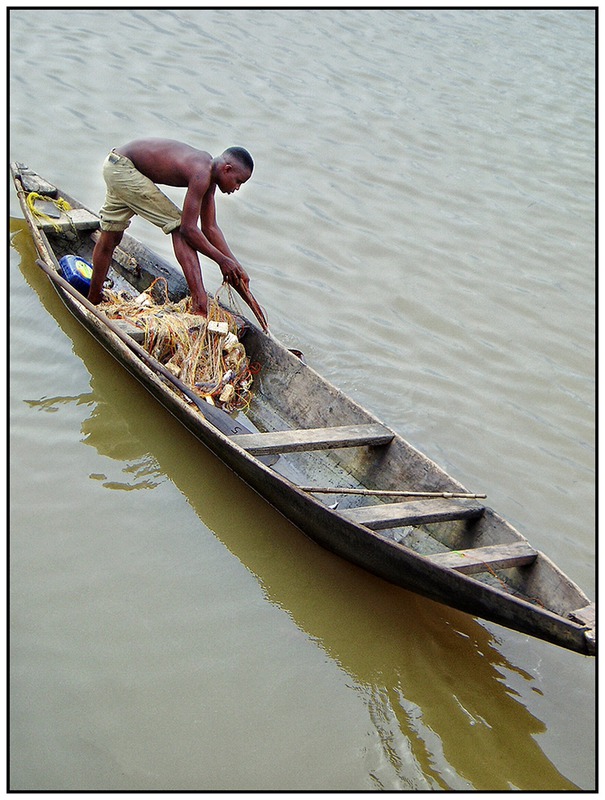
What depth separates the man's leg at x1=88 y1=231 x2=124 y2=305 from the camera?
5516 millimetres

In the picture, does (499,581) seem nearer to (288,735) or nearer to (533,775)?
(533,775)

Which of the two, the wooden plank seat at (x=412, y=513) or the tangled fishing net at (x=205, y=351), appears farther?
the tangled fishing net at (x=205, y=351)

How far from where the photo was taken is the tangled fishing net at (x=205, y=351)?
509 centimetres

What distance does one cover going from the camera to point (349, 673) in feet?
12.2

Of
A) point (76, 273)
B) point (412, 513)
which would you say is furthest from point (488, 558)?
point (76, 273)

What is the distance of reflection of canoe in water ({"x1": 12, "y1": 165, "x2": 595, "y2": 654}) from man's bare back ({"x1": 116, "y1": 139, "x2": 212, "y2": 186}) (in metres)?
0.82

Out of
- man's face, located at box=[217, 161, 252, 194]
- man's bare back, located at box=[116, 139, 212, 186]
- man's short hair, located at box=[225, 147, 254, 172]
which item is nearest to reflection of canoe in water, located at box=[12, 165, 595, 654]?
man's bare back, located at box=[116, 139, 212, 186]

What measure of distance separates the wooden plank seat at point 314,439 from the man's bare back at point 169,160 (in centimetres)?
165

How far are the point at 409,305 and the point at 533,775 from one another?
12.8 feet

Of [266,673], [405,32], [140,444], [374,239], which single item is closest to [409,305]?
[374,239]

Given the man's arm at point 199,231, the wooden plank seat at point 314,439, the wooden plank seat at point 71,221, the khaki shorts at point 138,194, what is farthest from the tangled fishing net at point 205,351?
the wooden plank seat at point 71,221

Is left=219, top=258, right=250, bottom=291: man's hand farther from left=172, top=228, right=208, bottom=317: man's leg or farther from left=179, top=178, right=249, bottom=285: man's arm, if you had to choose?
left=172, top=228, right=208, bottom=317: man's leg

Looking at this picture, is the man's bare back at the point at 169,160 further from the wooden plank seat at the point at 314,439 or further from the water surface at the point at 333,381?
the wooden plank seat at the point at 314,439

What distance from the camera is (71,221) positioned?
6398mm
